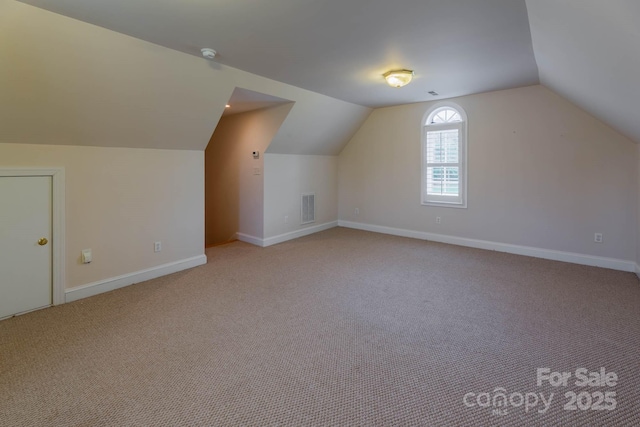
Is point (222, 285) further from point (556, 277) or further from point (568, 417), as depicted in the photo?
point (556, 277)

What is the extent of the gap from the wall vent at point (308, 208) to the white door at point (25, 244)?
3691mm

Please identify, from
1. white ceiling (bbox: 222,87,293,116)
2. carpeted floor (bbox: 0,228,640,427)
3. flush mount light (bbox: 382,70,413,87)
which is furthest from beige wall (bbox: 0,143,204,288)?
flush mount light (bbox: 382,70,413,87)

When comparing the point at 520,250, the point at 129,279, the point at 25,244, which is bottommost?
the point at 129,279

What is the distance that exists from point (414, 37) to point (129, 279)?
374 centimetres

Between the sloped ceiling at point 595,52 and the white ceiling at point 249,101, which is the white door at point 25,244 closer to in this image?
the white ceiling at point 249,101

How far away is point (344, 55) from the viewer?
10.2ft

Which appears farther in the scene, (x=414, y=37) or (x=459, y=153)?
(x=459, y=153)

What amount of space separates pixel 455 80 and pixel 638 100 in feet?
6.46

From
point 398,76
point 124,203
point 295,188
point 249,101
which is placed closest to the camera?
point 124,203

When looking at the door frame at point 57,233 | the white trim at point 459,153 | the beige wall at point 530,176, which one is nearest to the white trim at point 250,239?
the beige wall at point 530,176

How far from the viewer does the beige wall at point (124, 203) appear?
306 cm

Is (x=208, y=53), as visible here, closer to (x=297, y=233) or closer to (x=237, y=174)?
(x=237, y=174)

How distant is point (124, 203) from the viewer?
344cm

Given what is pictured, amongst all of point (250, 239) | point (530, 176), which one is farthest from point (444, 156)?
point (250, 239)
